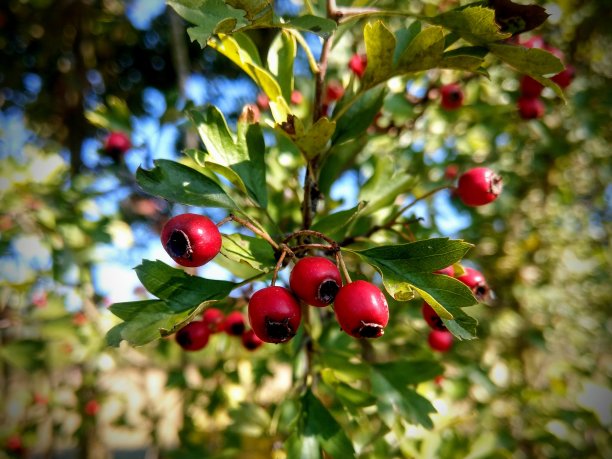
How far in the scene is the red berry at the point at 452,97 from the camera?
1.58 meters

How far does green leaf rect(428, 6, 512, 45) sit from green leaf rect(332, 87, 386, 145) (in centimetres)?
21

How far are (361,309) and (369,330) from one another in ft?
0.17

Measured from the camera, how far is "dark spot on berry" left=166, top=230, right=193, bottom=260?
77 centimetres

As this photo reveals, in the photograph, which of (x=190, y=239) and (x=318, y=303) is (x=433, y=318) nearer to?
(x=318, y=303)

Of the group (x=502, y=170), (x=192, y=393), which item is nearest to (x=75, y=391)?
(x=192, y=393)

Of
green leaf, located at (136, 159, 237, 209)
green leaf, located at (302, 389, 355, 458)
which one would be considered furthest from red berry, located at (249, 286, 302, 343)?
green leaf, located at (302, 389, 355, 458)

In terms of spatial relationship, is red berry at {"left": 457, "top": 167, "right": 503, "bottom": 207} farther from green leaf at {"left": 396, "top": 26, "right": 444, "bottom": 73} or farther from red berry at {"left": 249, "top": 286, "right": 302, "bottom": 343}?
red berry at {"left": 249, "top": 286, "right": 302, "bottom": 343}

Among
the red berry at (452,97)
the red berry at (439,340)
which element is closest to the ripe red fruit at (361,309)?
the red berry at (439,340)

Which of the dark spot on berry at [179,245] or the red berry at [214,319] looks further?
the red berry at [214,319]

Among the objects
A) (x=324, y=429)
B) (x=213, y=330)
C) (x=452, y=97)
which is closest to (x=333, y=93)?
(x=452, y=97)

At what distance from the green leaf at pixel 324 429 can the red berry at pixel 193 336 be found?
0.30 m

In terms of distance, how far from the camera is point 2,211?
220 centimetres

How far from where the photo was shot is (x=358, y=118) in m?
1.02

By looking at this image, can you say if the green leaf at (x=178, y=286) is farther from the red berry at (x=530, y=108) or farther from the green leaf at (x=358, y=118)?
the red berry at (x=530, y=108)
